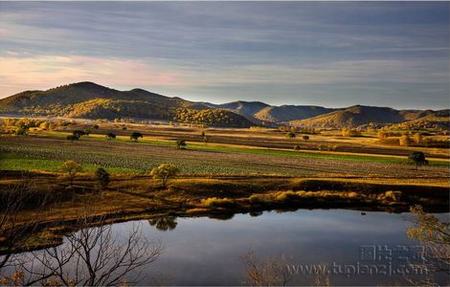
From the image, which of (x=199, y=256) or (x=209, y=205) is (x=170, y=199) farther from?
(x=199, y=256)

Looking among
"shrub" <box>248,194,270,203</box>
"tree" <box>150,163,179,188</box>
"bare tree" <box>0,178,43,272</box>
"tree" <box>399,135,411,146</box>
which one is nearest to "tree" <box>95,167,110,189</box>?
"tree" <box>150,163,179,188</box>

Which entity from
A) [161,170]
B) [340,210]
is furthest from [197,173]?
[340,210]

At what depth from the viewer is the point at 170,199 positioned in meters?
47.5

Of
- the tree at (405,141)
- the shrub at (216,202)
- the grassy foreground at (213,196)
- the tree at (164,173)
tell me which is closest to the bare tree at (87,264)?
the grassy foreground at (213,196)

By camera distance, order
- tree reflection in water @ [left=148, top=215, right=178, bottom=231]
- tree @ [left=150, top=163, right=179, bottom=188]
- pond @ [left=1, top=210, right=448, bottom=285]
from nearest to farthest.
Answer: pond @ [left=1, top=210, right=448, bottom=285]
tree reflection in water @ [left=148, top=215, right=178, bottom=231]
tree @ [left=150, top=163, right=179, bottom=188]

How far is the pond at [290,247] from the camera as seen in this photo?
92.7 feet

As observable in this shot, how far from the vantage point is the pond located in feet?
92.7

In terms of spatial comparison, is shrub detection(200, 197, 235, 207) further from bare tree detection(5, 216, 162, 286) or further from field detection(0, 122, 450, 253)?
bare tree detection(5, 216, 162, 286)

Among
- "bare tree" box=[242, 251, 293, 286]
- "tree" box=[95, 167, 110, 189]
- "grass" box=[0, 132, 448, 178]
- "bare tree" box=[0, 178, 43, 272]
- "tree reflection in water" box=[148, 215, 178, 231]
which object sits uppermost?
"bare tree" box=[0, 178, 43, 272]

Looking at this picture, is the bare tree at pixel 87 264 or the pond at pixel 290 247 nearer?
the bare tree at pixel 87 264

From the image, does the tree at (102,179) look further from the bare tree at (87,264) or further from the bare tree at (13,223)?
the bare tree at (87,264)

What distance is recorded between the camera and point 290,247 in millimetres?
34875

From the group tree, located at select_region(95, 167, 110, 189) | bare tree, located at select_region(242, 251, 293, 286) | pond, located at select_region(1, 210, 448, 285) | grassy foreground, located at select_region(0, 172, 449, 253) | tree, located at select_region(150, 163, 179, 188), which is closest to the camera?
bare tree, located at select_region(242, 251, 293, 286)

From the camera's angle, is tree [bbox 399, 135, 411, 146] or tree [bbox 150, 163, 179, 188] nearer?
tree [bbox 150, 163, 179, 188]
